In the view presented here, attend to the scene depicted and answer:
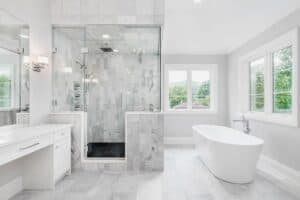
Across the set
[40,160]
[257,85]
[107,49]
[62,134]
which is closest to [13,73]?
[62,134]

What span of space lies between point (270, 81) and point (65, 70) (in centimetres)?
400

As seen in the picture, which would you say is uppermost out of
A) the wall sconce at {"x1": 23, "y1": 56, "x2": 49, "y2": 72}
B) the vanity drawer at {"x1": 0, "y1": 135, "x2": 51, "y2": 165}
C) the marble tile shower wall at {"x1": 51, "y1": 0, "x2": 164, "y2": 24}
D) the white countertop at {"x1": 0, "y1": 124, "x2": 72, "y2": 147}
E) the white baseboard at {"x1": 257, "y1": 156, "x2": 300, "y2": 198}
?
the marble tile shower wall at {"x1": 51, "y1": 0, "x2": 164, "y2": 24}

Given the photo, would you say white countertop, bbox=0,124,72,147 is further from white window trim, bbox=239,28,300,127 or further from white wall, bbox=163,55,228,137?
white window trim, bbox=239,28,300,127

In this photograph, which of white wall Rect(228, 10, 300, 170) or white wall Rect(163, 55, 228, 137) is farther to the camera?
white wall Rect(163, 55, 228, 137)

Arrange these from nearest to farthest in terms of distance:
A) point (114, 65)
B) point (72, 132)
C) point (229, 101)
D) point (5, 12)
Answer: point (5, 12) → point (72, 132) → point (114, 65) → point (229, 101)

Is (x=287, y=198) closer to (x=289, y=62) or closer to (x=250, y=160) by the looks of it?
(x=250, y=160)

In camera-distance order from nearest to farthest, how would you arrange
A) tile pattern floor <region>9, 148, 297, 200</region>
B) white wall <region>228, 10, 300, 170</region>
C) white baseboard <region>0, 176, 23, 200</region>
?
1. white baseboard <region>0, 176, 23, 200</region>
2. tile pattern floor <region>9, 148, 297, 200</region>
3. white wall <region>228, 10, 300, 170</region>

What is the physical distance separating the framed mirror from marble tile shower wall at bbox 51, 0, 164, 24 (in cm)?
87

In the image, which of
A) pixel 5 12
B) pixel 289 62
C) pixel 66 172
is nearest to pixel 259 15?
pixel 289 62

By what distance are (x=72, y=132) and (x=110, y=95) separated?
119 cm

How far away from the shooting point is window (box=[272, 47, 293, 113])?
3.29 meters

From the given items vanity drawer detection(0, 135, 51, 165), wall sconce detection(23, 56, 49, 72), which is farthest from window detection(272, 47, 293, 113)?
wall sconce detection(23, 56, 49, 72)

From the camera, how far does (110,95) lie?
165 inches

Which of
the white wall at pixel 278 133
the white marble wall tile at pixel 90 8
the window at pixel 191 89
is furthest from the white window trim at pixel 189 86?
the white marble wall tile at pixel 90 8
